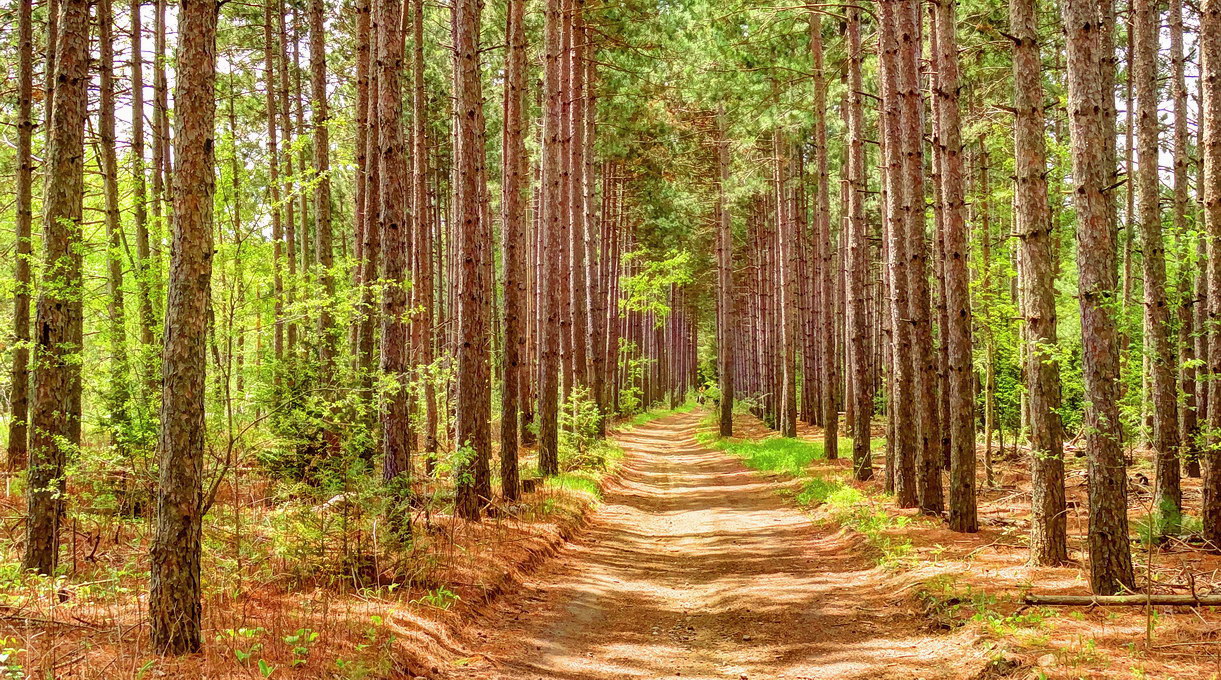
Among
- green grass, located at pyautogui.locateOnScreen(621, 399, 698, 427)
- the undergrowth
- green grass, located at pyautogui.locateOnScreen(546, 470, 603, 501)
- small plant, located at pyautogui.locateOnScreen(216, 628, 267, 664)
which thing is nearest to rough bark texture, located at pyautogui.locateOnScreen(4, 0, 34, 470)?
small plant, located at pyautogui.locateOnScreen(216, 628, 267, 664)

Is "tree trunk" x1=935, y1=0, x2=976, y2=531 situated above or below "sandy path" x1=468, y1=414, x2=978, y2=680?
above

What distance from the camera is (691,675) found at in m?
5.91

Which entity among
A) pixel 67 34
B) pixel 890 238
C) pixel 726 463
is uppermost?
pixel 67 34

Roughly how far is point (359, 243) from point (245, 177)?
7.11m

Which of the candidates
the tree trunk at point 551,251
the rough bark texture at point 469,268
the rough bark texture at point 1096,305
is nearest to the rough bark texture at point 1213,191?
the rough bark texture at point 1096,305

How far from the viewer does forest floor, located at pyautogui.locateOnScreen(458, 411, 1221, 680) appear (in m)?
5.74

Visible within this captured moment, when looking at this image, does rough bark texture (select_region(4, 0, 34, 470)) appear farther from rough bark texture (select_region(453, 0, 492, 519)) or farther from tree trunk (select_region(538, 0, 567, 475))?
tree trunk (select_region(538, 0, 567, 475))

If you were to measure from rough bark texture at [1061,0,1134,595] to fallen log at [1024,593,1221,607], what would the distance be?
29 centimetres

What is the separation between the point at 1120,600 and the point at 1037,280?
118 inches

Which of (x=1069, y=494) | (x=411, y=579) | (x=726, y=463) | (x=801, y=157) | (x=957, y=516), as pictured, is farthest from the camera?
(x=801, y=157)

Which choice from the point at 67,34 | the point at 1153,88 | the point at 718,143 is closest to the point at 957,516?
the point at 1153,88

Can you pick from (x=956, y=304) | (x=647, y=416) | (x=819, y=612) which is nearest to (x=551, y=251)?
(x=956, y=304)

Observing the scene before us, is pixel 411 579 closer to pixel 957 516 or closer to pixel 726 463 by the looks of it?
pixel 957 516

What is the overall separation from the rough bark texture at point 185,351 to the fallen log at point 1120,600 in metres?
6.20
